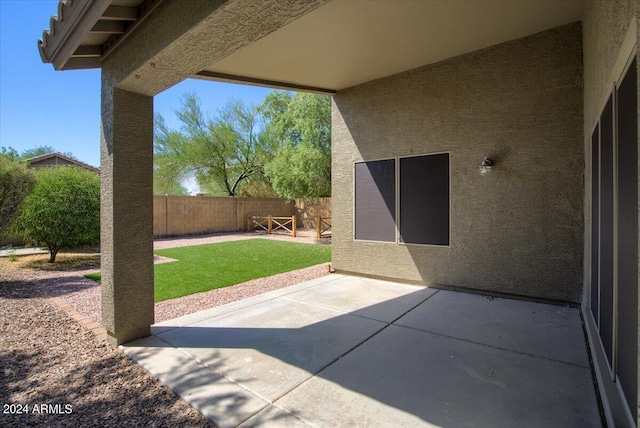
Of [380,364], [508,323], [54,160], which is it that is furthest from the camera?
[54,160]

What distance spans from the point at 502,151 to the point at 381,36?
268 cm

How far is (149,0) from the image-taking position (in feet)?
9.60

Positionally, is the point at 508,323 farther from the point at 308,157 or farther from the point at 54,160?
the point at 54,160

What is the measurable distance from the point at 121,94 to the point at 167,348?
9.45 ft

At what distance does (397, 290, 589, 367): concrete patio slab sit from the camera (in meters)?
3.38

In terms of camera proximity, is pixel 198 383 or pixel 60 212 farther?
pixel 60 212

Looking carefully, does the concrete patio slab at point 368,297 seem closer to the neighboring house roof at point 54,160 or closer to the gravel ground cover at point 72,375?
the gravel ground cover at point 72,375

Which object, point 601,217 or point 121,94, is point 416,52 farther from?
point 121,94

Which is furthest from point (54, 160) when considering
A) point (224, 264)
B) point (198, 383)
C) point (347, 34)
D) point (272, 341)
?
point (198, 383)

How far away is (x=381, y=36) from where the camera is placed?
4.64 meters

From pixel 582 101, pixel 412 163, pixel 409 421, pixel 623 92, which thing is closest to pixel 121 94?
pixel 409 421

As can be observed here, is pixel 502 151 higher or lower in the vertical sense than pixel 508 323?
higher

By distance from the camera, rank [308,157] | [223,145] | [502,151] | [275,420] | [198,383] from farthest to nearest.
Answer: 1. [223,145]
2. [308,157]
3. [502,151]
4. [198,383]
5. [275,420]

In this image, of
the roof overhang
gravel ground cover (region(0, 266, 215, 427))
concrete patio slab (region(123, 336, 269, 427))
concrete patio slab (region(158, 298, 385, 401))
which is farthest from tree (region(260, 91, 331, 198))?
concrete patio slab (region(123, 336, 269, 427))
